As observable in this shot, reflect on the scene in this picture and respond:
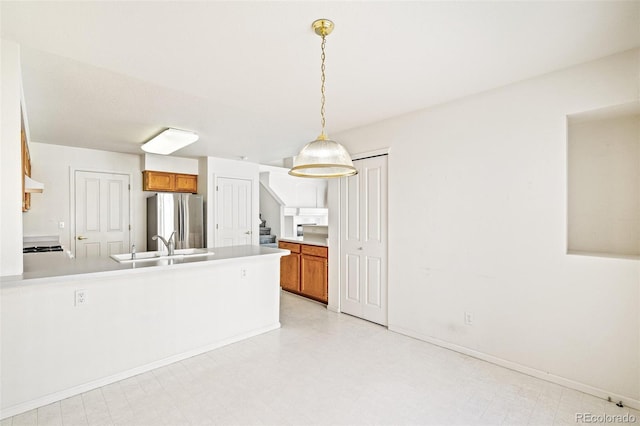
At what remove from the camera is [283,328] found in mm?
3551

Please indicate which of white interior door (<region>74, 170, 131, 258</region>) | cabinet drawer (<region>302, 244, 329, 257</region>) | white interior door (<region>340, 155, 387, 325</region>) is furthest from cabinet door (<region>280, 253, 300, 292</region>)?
white interior door (<region>74, 170, 131, 258</region>)

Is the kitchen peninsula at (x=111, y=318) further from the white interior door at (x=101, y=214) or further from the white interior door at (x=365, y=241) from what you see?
the white interior door at (x=101, y=214)

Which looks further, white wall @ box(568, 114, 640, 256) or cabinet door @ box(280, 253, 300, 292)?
cabinet door @ box(280, 253, 300, 292)

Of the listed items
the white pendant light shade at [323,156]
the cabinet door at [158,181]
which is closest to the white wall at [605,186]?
the white pendant light shade at [323,156]

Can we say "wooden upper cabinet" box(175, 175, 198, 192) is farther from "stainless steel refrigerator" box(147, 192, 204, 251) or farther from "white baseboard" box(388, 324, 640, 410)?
"white baseboard" box(388, 324, 640, 410)

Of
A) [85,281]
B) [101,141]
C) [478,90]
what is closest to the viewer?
[85,281]

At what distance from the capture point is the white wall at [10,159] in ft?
6.52

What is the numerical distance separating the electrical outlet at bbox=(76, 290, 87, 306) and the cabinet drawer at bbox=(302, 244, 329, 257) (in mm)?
2775

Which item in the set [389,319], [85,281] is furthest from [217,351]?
[389,319]

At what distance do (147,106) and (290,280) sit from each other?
3.23m

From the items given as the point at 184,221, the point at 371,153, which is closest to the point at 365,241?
the point at 371,153

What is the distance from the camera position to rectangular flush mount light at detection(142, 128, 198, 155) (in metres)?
4.01

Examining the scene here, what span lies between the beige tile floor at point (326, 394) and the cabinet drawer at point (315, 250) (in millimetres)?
1546

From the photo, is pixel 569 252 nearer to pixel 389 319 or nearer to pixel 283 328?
pixel 389 319
